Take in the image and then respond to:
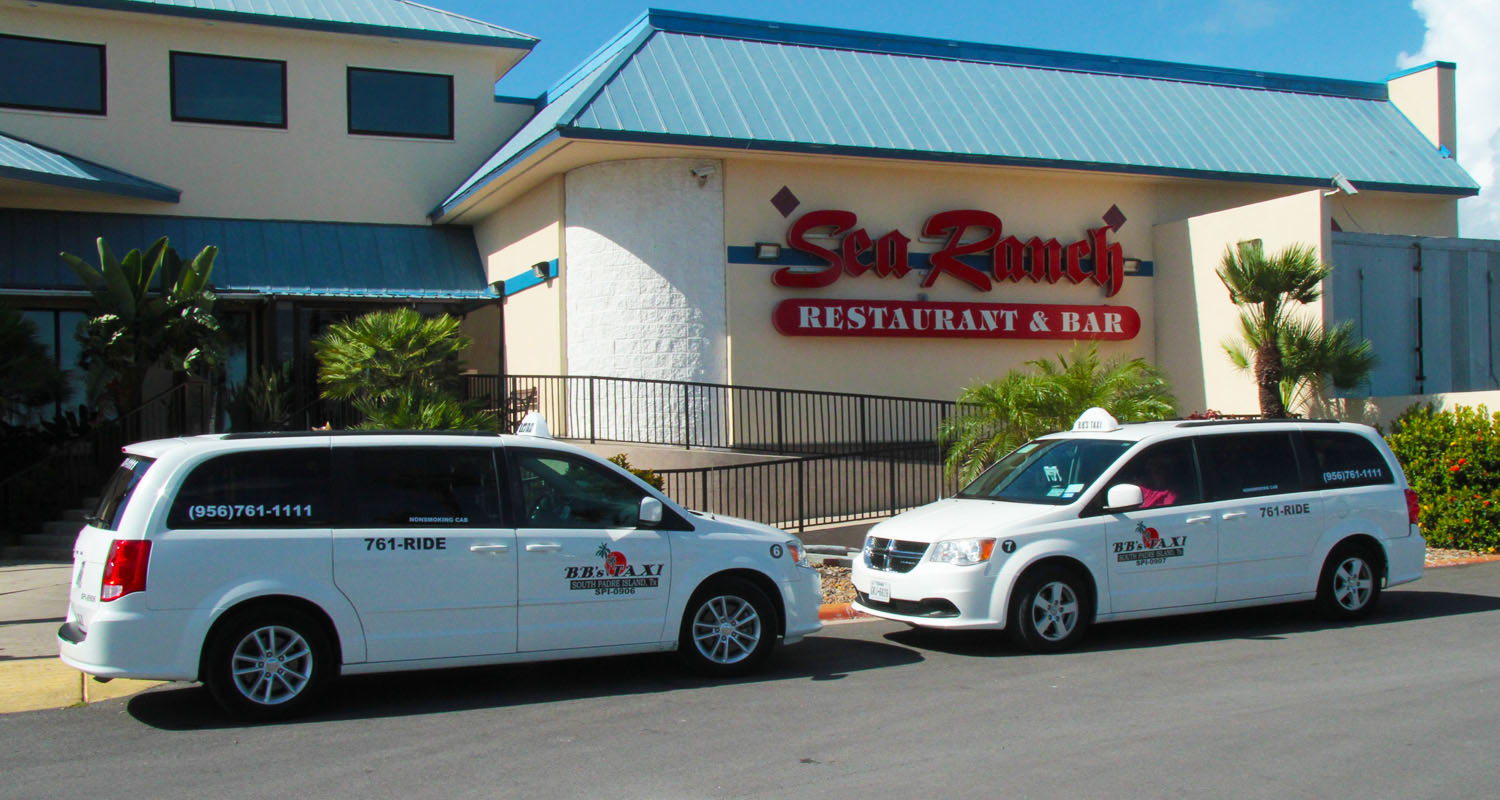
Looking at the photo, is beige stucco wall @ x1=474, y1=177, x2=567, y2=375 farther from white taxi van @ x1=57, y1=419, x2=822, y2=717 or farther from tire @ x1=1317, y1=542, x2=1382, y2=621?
tire @ x1=1317, y1=542, x2=1382, y2=621

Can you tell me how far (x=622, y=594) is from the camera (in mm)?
8008

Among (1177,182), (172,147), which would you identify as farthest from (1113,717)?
(172,147)

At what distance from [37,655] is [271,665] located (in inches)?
136

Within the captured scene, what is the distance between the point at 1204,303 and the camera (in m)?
19.6

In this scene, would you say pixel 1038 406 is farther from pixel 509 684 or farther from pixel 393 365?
pixel 393 365

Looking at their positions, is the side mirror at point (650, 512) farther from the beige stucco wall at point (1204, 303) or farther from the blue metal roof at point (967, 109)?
the beige stucco wall at point (1204, 303)

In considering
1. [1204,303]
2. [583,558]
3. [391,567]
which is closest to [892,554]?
[583,558]

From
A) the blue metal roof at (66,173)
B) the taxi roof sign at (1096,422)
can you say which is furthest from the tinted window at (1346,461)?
the blue metal roof at (66,173)

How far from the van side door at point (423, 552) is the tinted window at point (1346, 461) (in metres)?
6.58

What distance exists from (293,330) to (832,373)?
8.99 metres

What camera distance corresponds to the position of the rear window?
23.6ft

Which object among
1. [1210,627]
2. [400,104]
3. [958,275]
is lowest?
[1210,627]

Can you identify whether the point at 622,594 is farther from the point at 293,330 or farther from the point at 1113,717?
the point at 293,330

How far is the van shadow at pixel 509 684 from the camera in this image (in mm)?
7535
